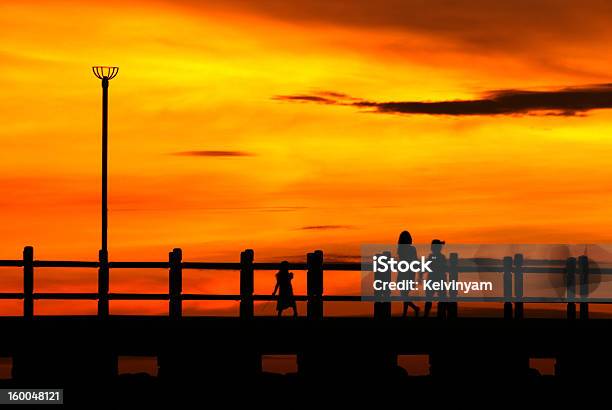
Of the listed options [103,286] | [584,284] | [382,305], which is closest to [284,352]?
[382,305]

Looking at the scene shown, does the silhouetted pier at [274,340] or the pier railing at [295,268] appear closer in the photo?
the silhouetted pier at [274,340]

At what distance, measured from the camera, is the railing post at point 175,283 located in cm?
→ 3659

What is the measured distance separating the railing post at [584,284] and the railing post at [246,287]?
7947 mm

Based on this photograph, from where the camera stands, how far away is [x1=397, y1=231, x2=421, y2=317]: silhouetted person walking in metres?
38.7

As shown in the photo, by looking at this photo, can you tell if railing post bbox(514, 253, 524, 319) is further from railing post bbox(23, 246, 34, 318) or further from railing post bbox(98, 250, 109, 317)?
railing post bbox(23, 246, 34, 318)

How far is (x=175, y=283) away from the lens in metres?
36.8

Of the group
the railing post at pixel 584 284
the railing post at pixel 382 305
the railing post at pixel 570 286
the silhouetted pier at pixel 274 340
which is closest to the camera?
the silhouetted pier at pixel 274 340

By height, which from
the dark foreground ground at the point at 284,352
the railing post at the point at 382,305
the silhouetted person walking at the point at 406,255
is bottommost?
the dark foreground ground at the point at 284,352

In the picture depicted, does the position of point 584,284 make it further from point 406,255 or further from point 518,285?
point 406,255

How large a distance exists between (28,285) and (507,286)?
437 inches

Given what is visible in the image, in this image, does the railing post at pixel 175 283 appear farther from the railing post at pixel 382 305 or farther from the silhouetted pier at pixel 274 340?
the railing post at pixel 382 305

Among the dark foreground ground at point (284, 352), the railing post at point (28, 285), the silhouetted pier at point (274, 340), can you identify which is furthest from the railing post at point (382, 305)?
the railing post at point (28, 285)

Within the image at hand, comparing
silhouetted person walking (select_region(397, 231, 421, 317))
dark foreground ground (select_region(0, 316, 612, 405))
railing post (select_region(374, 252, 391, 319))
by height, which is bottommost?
dark foreground ground (select_region(0, 316, 612, 405))

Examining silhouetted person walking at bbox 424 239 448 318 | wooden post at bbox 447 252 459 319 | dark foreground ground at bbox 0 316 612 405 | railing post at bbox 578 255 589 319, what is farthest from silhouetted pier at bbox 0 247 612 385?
railing post at bbox 578 255 589 319
